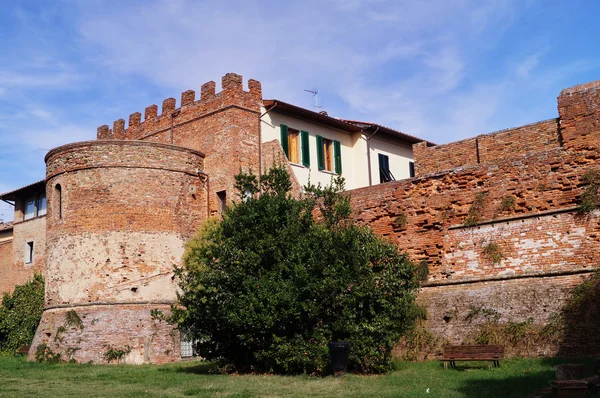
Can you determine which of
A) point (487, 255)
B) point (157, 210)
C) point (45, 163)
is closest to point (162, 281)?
point (157, 210)

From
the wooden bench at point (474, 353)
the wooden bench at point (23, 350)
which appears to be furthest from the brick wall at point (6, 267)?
the wooden bench at point (474, 353)

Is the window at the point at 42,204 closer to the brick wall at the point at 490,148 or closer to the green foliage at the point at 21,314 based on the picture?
the green foliage at the point at 21,314

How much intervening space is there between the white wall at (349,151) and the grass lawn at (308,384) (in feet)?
35.1

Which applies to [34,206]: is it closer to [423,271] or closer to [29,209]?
[29,209]

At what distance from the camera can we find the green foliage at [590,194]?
13998 mm

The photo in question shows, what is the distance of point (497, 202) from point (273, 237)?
214 inches

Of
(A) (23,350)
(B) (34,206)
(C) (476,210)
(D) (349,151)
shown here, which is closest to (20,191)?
(B) (34,206)

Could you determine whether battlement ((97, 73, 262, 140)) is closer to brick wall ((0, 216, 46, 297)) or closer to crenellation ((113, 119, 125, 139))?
crenellation ((113, 119, 125, 139))

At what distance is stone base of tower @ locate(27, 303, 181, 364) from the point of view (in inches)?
774

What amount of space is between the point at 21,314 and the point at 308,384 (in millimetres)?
20270

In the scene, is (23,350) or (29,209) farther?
(29,209)

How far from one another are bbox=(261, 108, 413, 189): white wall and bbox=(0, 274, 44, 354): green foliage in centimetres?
1325

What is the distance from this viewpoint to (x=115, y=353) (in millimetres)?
19516

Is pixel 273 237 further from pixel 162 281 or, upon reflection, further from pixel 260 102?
pixel 260 102
